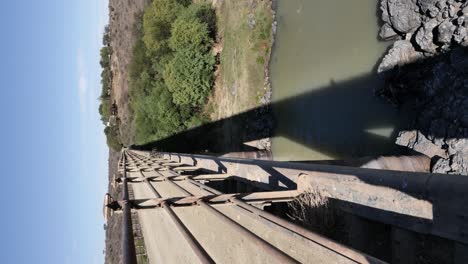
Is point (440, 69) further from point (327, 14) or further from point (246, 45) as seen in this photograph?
point (246, 45)

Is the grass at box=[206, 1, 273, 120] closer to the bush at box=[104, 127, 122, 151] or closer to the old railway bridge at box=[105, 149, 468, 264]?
the old railway bridge at box=[105, 149, 468, 264]

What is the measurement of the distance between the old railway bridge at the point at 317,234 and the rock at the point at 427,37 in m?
5.92

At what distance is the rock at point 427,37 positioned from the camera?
969cm

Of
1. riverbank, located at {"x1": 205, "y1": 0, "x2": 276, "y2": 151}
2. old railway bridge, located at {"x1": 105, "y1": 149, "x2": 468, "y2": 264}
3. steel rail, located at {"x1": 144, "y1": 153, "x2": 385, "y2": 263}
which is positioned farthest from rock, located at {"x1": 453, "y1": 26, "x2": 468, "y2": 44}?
riverbank, located at {"x1": 205, "y1": 0, "x2": 276, "y2": 151}

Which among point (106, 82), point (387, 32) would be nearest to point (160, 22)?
point (387, 32)

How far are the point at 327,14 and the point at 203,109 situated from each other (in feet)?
37.0

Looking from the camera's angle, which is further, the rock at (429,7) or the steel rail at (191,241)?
the rock at (429,7)

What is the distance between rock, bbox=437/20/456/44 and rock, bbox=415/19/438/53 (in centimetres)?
29

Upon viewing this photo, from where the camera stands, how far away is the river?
11.8m

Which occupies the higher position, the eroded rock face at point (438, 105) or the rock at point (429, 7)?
the rock at point (429, 7)

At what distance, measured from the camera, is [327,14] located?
14.1 m

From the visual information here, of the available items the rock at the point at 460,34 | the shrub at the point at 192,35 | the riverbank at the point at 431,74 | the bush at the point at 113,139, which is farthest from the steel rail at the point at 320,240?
Result: the bush at the point at 113,139

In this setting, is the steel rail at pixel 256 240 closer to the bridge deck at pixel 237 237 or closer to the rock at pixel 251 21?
the bridge deck at pixel 237 237

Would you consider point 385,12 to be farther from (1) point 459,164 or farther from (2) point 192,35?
(2) point 192,35
